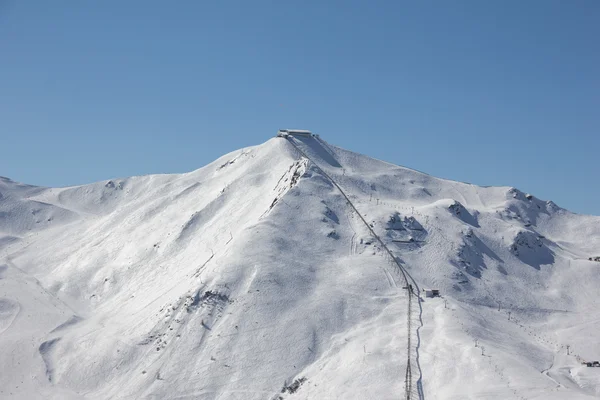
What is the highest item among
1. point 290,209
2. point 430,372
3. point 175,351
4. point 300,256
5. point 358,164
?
point 358,164

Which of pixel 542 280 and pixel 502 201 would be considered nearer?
pixel 542 280

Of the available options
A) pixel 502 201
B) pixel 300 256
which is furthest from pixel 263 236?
pixel 502 201

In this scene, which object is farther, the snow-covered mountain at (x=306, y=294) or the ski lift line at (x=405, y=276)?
the snow-covered mountain at (x=306, y=294)

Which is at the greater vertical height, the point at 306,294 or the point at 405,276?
the point at 405,276

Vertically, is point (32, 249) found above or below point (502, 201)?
below

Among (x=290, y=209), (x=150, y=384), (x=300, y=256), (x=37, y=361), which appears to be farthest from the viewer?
(x=290, y=209)

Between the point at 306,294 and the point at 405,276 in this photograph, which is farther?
the point at 405,276

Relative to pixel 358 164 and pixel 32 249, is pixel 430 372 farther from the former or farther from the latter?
pixel 32 249

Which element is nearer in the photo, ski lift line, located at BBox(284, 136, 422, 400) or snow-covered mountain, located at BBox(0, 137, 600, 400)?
Result: ski lift line, located at BBox(284, 136, 422, 400)
